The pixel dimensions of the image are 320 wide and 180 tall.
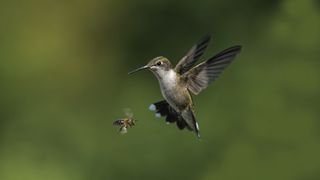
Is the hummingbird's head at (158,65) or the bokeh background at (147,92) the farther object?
the bokeh background at (147,92)

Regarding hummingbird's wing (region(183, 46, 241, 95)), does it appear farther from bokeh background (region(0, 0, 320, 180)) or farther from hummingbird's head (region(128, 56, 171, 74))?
bokeh background (region(0, 0, 320, 180))

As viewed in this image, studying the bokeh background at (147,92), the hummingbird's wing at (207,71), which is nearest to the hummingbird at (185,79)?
the hummingbird's wing at (207,71)

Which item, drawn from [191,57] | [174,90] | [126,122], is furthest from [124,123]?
[191,57]

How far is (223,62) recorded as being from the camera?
2.68m

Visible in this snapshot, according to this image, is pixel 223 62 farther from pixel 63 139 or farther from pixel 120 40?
pixel 120 40

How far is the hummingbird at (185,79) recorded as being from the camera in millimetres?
2633

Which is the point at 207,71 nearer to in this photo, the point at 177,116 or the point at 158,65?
the point at 177,116

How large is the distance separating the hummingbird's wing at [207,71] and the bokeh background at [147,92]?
9.17 ft

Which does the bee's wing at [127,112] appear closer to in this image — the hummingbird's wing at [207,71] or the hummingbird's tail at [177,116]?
the hummingbird's tail at [177,116]

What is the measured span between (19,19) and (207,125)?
2.59m

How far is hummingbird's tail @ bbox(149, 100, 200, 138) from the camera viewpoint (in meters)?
2.89

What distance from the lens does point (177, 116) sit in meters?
2.91

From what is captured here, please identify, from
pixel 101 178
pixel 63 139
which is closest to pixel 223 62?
pixel 101 178

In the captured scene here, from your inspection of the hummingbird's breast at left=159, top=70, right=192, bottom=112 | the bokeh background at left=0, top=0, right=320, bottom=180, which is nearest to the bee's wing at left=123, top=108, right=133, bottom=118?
the hummingbird's breast at left=159, top=70, right=192, bottom=112
